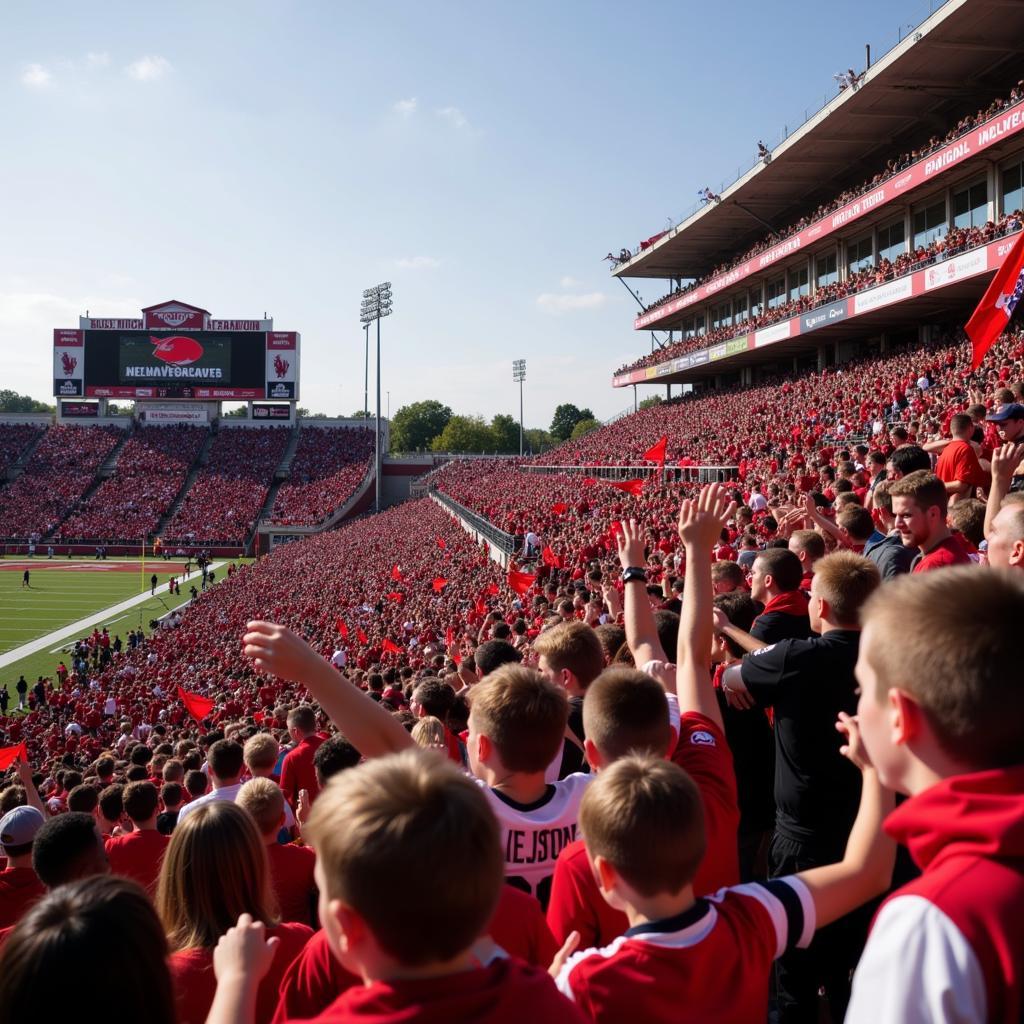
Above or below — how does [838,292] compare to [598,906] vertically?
above

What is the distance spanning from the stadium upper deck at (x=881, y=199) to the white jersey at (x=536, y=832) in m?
24.0

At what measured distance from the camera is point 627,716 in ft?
8.72

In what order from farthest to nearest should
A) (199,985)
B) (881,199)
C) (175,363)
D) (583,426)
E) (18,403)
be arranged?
(18,403)
(583,426)
(175,363)
(881,199)
(199,985)

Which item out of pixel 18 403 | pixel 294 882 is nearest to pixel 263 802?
pixel 294 882

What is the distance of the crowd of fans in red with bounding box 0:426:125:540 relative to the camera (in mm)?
57594

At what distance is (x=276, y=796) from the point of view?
3789mm

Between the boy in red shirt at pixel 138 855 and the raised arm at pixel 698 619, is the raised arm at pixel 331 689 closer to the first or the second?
the raised arm at pixel 698 619

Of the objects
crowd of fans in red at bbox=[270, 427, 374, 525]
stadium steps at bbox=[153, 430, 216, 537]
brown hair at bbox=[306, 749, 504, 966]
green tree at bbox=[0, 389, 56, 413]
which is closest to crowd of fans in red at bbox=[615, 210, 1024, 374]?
brown hair at bbox=[306, 749, 504, 966]

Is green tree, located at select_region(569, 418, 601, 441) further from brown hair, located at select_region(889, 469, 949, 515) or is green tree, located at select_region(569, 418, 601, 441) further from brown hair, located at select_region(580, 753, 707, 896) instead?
brown hair, located at select_region(580, 753, 707, 896)

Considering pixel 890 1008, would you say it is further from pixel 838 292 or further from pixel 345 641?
pixel 838 292

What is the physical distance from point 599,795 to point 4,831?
11.7ft

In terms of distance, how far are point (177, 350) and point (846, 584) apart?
2790 inches

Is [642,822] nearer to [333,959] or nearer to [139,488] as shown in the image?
[333,959]

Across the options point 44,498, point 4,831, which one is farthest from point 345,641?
point 44,498
